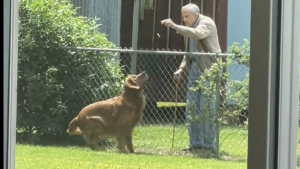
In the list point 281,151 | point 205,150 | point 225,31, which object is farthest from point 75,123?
point 281,151

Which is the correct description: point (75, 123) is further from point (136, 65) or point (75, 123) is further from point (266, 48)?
point (266, 48)

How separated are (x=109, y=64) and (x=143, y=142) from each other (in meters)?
0.48

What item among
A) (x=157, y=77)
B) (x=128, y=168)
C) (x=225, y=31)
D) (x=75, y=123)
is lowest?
Answer: (x=128, y=168)

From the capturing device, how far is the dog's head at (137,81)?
11.4ft

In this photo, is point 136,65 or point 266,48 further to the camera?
point 136,65

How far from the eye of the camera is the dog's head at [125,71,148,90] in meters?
3.49

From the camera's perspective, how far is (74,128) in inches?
136

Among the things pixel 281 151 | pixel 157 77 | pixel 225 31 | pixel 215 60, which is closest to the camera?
pixel 281 151

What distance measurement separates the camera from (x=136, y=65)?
3.57m

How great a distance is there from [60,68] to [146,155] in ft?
2.17

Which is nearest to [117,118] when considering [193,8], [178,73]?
[178,73]

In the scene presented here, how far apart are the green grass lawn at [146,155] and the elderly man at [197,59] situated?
0.18ft

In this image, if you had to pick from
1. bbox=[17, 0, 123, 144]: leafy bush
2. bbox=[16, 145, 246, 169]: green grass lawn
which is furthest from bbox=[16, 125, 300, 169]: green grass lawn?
bbox=[17, 0, 123, 144]: leafy bush

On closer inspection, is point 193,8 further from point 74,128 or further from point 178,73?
point 74,128
